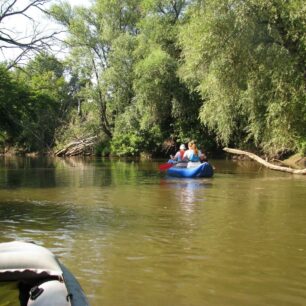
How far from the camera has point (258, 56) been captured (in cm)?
1650

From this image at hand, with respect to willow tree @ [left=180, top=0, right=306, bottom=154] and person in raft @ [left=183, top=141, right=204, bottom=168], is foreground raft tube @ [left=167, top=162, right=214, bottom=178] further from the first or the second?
willow tree @ [left=180, top=0, right=306, bottom=154]

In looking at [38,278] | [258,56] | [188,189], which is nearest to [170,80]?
[258,56]

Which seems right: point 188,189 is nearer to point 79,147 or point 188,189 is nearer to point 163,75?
point 163,75

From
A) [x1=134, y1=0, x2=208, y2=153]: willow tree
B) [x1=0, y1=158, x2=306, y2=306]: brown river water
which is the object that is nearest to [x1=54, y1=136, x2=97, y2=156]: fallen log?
[x1=134, y1=0, x2=208, y2=153]: willow tree

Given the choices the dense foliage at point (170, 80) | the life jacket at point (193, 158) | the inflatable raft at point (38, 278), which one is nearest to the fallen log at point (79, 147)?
the dense foliage at point (170, 80)

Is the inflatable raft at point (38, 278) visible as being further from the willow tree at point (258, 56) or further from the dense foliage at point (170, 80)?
the willow tree at point (258, 56)

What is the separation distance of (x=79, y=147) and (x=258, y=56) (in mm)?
25234

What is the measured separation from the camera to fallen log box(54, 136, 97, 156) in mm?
39287

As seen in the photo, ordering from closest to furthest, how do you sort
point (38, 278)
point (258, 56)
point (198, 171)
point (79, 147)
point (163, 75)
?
point (38, 278) → point (258, 56) → point (198, 171) → point (163, 75) → point (79, 147)

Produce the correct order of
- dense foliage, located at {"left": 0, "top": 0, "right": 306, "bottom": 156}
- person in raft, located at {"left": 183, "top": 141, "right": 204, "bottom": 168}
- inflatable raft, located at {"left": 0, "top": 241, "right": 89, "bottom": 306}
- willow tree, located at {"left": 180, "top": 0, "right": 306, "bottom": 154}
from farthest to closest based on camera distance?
person in raft, located at {"left": 183, "top": 141, "right": 204, "bottom": 168} → dense foliage, located at {"left": 0, "top": 0, "right": 306, "bottom": 156} → willow tree, located at {"left": 180, "top": 0, "right": 306, "bottom": 154} → inflatable raft, located at {"left": 0, "top": 241, "right": 89, "bottom": 306}

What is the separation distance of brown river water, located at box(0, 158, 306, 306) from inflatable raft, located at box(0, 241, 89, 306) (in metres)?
0.16

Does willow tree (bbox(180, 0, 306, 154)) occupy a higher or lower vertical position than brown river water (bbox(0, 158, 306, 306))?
higher

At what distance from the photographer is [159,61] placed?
3025 cm

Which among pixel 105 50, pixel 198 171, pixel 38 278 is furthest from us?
pixel 105 50
